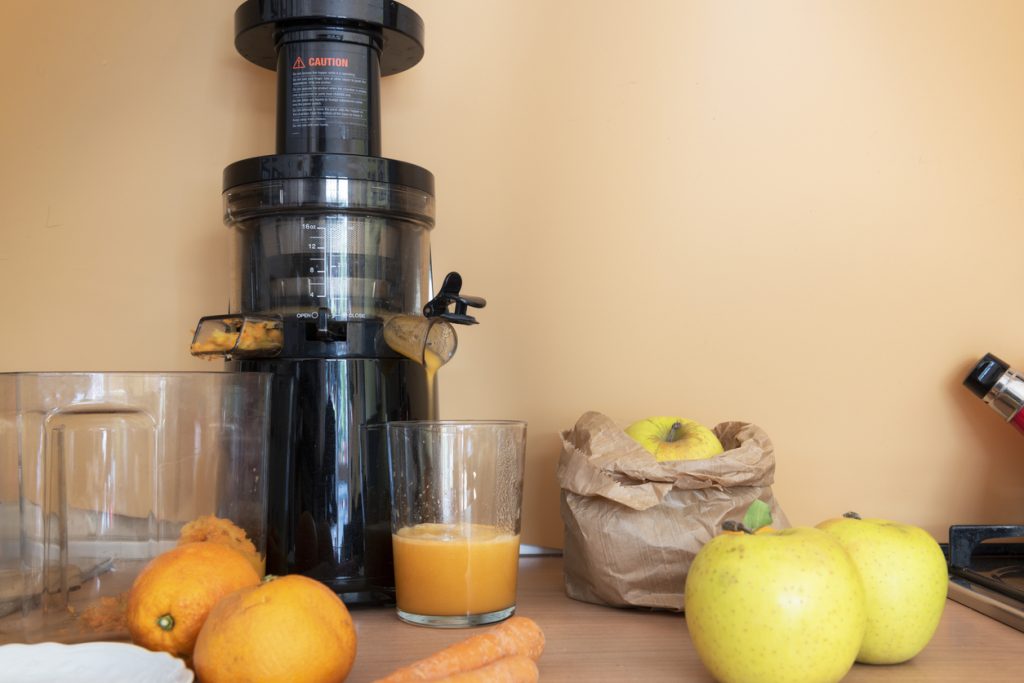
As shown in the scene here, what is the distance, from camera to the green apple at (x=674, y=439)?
962 mm

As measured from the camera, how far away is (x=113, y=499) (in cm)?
81

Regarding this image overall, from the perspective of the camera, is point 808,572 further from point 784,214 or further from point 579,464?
point 784,214

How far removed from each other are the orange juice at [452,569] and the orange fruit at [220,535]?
0.45 feet

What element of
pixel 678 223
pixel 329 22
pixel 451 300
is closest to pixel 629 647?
pixel 451 300

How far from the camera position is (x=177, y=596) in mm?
728

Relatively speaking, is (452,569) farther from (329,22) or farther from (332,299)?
(329,22)

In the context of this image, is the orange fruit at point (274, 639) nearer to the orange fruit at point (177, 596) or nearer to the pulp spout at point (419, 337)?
the orange fruit at point (177, 596)

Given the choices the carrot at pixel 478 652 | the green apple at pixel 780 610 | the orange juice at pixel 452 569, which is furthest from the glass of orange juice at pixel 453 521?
the green apple at pixel 780 610

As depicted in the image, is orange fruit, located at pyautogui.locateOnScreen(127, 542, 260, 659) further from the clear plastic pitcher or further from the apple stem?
the apple stem

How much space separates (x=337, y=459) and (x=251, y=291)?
22 centimetres

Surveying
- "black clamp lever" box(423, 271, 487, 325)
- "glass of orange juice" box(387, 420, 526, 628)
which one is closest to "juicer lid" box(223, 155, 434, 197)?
"black clamp lever" box(423, 271, 487, 325)

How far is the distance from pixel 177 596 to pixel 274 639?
0.38ft

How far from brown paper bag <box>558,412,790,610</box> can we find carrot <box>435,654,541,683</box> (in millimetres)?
234

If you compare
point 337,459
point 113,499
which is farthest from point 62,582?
point 337,459
